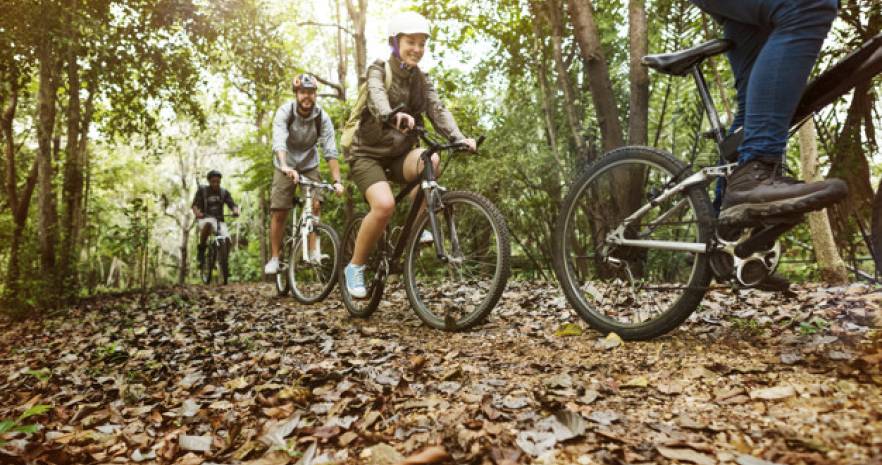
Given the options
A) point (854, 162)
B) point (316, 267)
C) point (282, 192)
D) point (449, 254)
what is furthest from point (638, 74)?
point (282, 192)

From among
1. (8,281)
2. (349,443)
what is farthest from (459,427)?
(8,281)

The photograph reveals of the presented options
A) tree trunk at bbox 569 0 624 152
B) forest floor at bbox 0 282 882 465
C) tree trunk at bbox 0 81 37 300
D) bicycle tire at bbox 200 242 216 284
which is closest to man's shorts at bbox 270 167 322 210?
forest floor at bbox 0 282 882 465

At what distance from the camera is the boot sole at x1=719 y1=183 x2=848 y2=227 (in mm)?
1926

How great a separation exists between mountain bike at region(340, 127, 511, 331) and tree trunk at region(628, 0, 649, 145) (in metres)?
2.89

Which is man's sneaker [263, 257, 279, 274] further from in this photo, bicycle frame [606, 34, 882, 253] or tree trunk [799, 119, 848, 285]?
tree trunk [799, 119, 848, 285]

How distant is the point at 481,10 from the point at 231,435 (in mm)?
7233

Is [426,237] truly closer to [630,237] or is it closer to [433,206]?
[433,206]

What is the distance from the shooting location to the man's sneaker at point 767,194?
1.94 meters

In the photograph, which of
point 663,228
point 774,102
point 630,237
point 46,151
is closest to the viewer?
point 774,102

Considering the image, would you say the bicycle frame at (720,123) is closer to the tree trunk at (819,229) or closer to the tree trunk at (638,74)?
the tree trunk at (819,229)

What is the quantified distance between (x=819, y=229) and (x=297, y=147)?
5.21 m

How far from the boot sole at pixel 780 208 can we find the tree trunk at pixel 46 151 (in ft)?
24.4

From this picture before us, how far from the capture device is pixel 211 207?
1071 cm

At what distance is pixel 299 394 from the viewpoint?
2.24 m
